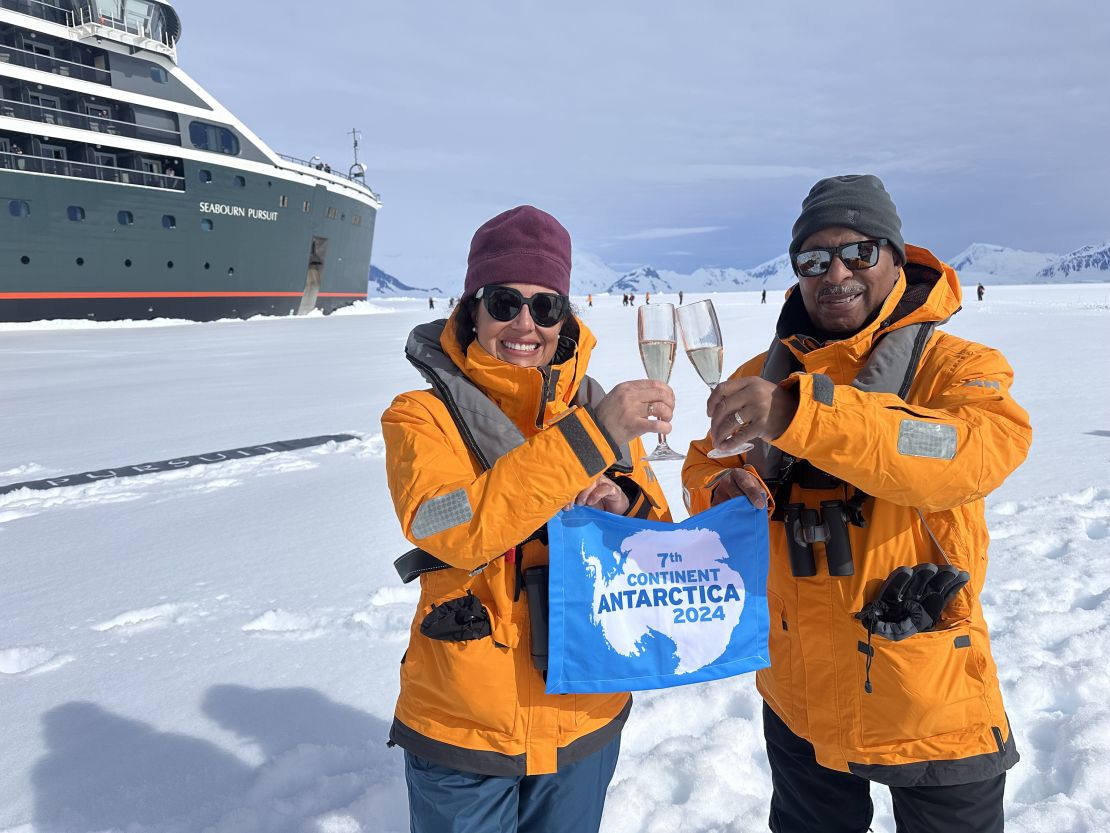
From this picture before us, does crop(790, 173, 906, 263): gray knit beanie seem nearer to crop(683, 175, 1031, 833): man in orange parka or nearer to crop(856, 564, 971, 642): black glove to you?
crop(683, 175, 1031, 833): man in orange parka

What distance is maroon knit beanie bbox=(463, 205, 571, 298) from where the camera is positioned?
1.64 m

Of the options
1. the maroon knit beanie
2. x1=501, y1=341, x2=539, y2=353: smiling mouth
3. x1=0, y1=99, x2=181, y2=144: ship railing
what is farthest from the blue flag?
x1=0, y1=99, x2=181, y2=144: ship railing

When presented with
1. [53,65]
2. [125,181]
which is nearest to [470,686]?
[125,181]

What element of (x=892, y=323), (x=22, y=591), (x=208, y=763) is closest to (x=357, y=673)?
(x=208, y=763)

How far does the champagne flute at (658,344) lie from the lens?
5.17ft

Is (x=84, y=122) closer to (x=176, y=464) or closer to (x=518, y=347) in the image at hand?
(x=176, y=464)

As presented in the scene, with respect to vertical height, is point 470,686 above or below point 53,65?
below

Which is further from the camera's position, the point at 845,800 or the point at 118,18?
the point at 118,18

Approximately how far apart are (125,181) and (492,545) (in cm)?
2995

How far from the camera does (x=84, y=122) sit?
2489 centimetres

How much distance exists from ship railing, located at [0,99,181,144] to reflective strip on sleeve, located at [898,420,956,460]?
2941cm

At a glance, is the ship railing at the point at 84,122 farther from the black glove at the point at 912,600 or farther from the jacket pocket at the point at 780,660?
the black glove at the point at 912,600

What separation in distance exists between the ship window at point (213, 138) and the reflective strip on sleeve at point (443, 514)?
1270 inches

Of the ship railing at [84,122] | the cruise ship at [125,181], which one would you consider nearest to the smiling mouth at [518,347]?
the cruise ship at [125,181]
